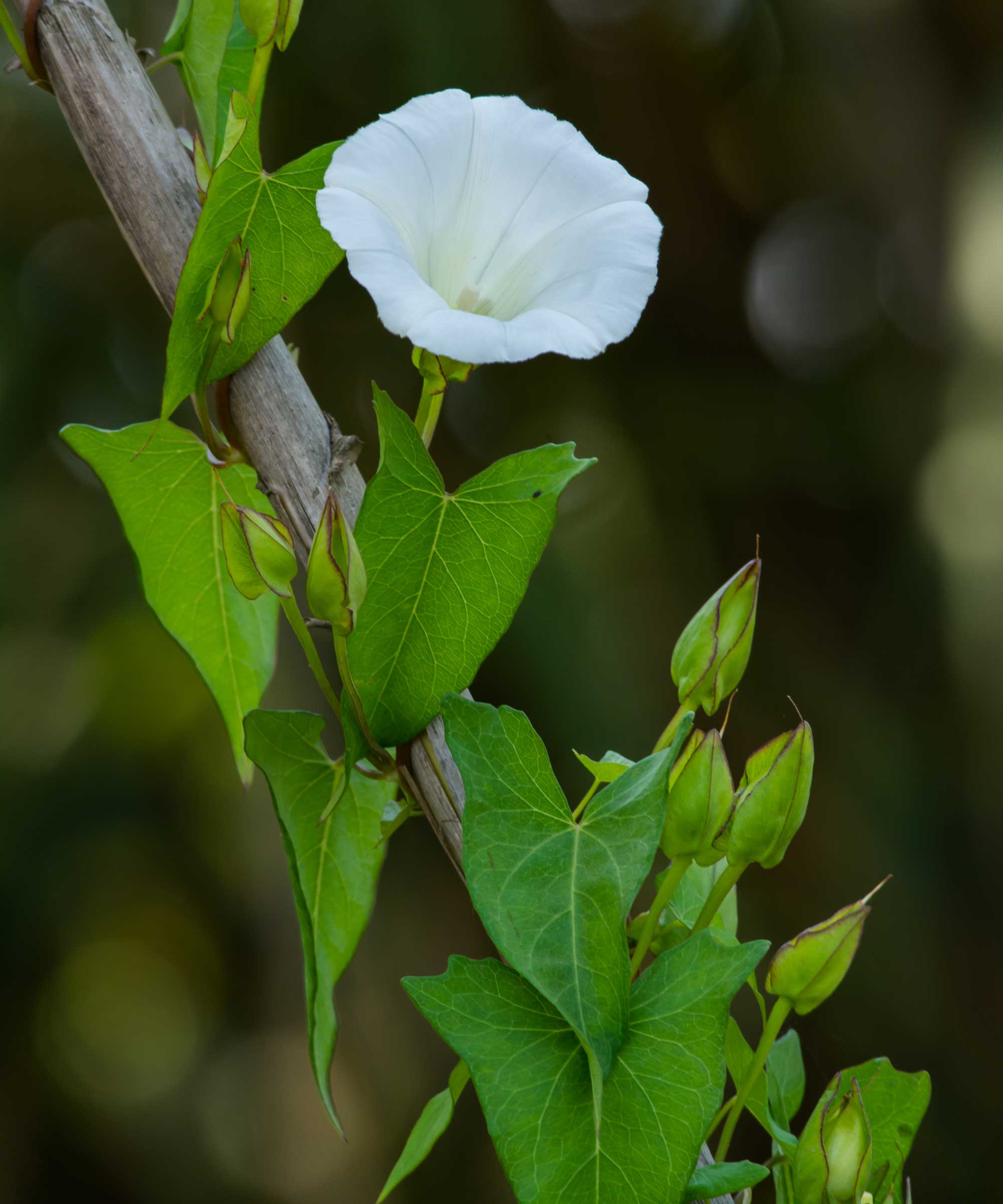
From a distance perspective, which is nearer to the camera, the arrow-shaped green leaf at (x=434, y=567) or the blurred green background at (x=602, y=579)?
the arrow-shaped green leaf at (x=434, y=567)

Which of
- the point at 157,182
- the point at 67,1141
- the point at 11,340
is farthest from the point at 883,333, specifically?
the point at 67,1141

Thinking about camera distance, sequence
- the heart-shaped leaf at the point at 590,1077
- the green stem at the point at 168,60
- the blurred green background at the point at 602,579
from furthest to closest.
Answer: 1. the blurred green background at the point at 602,579
2. the green stem at the point at 168,60
3. the heart-shaped leaf at the point at 590,1077

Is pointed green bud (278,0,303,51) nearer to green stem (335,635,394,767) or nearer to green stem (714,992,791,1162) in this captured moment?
green stem (335,635,394,767)

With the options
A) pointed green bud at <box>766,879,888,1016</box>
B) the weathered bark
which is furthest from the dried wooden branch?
pointed green bud at <box>766,879,888,1016</box>

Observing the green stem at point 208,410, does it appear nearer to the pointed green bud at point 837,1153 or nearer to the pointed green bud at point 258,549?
the pointed green bud at point 258,549

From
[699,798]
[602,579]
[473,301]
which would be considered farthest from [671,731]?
[602,579]

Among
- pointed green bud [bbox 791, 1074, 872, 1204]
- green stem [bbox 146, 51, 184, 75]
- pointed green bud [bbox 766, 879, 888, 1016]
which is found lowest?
pointed green bud [bbox 791, 1074, 872, 1204]

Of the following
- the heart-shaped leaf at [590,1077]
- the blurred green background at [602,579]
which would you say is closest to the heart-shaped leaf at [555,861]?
the heart-shaped leaf at [590,1077]

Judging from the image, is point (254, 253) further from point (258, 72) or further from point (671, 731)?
point (671, 731)
